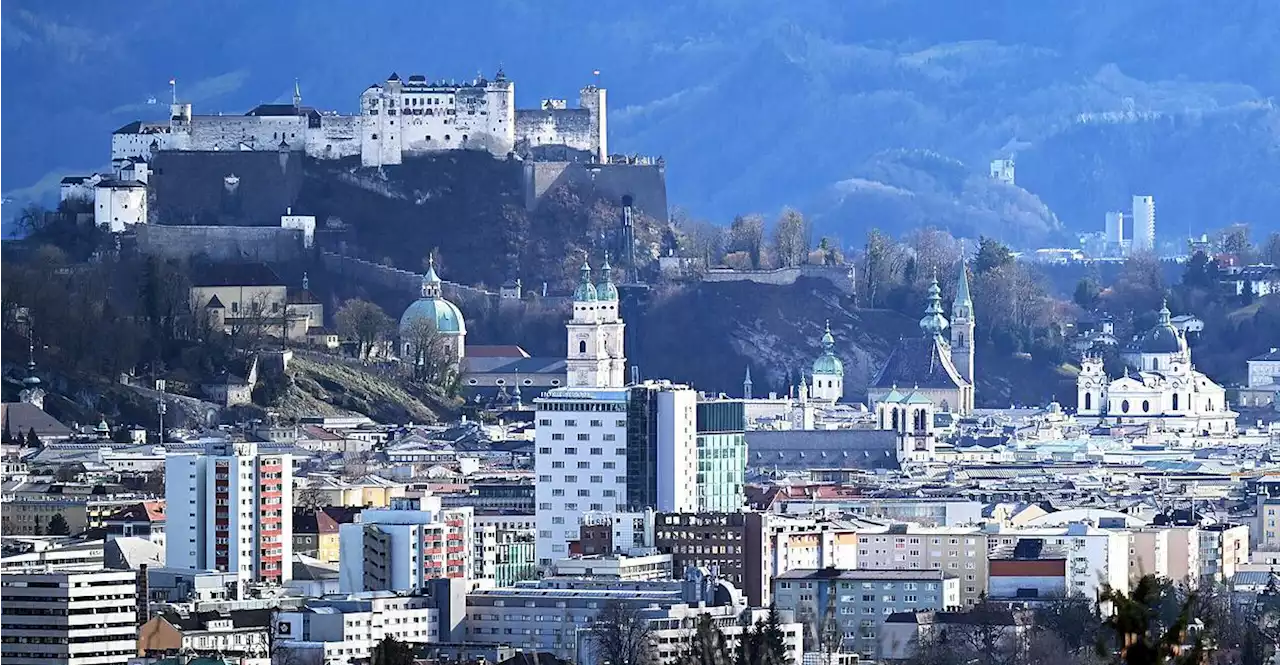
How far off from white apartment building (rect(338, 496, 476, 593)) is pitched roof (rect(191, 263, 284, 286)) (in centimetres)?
3992

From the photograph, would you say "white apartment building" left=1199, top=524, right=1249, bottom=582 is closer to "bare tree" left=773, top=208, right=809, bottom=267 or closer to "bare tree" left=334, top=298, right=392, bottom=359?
"bare tree" left=334, top=298, right=392, bottom=359

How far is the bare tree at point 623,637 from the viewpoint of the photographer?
49.2 m

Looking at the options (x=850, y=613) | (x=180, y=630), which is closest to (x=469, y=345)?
(x=850, y=613)

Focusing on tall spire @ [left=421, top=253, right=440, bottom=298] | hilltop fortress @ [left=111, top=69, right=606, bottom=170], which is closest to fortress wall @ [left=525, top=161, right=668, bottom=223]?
hilltop fortress @ [left=111, top=69, right=606, bottom=170]

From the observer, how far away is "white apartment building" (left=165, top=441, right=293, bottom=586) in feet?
207

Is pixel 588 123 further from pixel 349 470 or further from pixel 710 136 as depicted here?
pixel 710 136

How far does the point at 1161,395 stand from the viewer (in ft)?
370

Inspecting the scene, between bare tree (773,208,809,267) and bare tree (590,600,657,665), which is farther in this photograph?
bare tree (773,208,809,267)

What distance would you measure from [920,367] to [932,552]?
43.9 meters

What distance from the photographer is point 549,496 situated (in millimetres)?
68750

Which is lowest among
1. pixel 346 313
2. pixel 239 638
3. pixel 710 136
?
pixel 239 638

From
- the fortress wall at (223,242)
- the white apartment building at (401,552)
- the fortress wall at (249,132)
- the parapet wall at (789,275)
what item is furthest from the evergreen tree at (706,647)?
the parapet wall at (789,275)

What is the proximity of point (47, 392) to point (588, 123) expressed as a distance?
75.3ft

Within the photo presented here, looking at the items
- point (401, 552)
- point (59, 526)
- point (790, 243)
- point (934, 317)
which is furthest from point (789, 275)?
point (401, 552)
